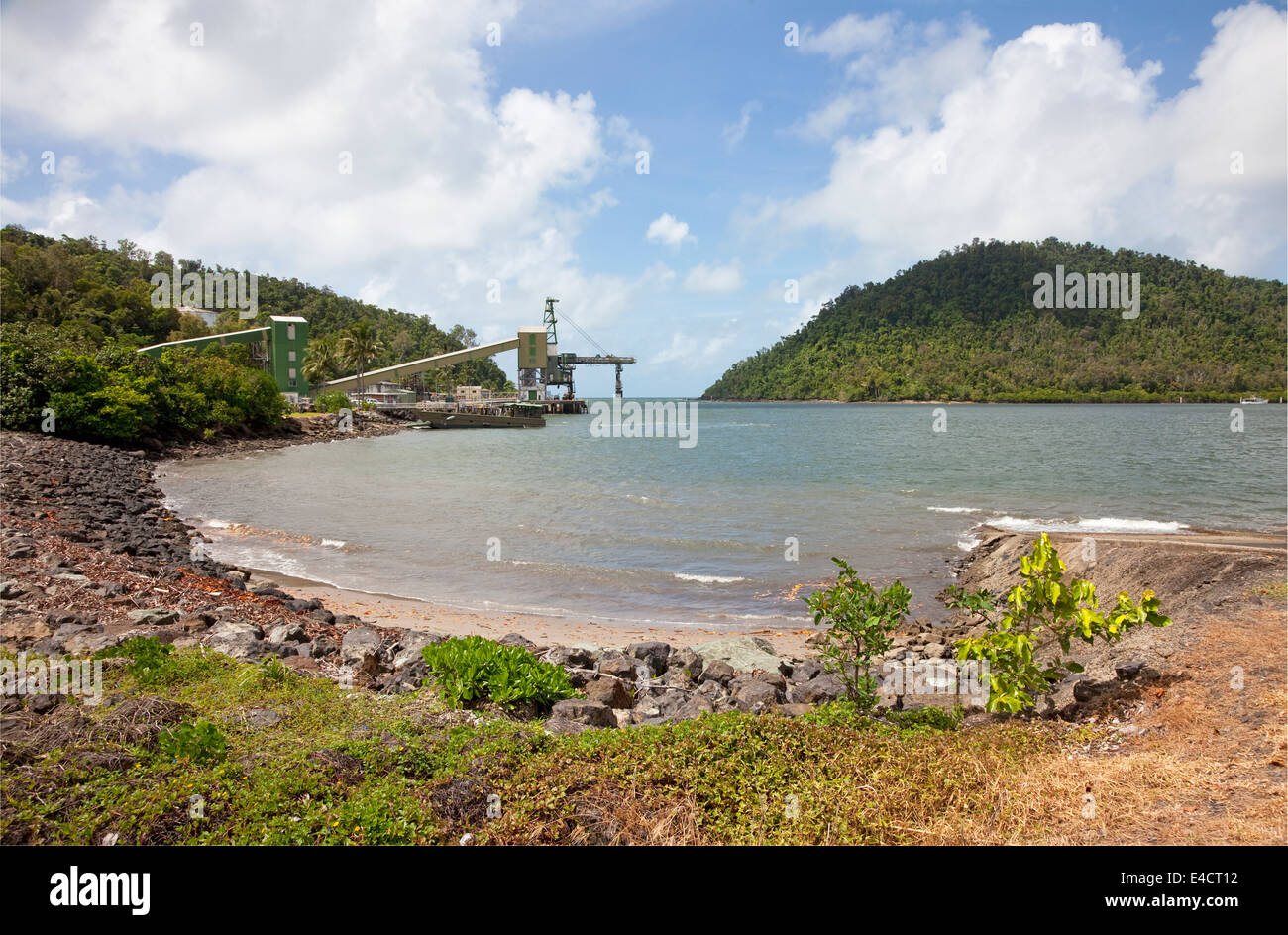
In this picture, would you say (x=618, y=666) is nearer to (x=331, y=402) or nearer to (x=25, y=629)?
(x=25, y=629)

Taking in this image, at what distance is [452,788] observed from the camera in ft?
13.4

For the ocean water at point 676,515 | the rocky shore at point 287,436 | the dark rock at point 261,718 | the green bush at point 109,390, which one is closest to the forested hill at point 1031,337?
the ocean water at point 676,515

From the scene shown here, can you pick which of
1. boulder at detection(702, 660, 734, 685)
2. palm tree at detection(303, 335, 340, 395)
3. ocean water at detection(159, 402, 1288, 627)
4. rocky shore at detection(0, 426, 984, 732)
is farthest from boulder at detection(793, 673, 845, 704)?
palm tree at detection(303, 335, 340, 395)

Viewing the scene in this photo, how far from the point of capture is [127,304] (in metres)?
65.2

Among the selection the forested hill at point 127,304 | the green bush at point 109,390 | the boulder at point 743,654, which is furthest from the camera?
the forested hill at point 127,304

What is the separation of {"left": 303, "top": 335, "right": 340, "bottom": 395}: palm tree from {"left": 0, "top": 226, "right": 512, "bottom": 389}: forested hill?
4993 mm

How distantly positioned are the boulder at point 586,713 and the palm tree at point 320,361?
247 ft

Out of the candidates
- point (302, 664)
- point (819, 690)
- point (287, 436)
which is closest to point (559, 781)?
point (819, 690)

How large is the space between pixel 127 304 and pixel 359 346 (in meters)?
22.8

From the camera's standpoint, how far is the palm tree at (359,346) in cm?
8269

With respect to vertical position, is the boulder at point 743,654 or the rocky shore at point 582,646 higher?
the rocky shore at point 582,646

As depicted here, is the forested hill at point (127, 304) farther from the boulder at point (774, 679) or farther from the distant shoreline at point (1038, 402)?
the distant shoreline at point (1038, 402)

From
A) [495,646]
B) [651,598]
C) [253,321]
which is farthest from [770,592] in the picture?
[253,321]

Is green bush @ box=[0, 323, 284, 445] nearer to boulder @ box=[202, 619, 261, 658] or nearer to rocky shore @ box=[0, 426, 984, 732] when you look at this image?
rocky shore @ box=[0, 426, 984, 732]
